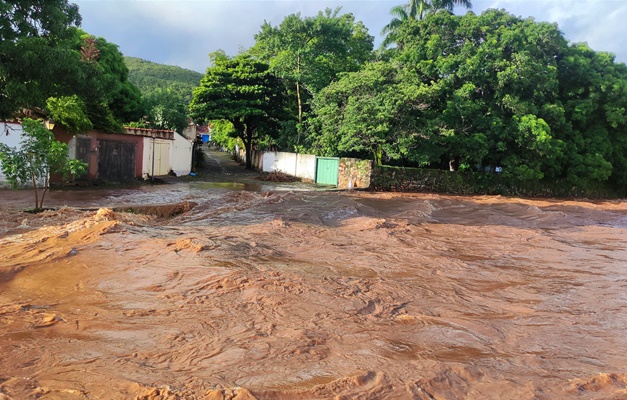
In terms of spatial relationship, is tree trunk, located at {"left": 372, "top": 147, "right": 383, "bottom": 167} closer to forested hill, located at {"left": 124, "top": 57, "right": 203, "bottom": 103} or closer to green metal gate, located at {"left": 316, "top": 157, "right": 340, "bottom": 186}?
green metal gate, located at {"left": 316, "top": 157, "right": 340, "bottom": 186}

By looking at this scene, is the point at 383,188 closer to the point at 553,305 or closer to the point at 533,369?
the point at 553,305

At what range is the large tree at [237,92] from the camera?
2706 cm

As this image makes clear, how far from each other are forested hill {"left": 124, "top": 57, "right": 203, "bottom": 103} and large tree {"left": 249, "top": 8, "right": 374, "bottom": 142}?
3128 cm

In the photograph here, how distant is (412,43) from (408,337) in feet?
74.4

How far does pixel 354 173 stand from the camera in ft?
74.0

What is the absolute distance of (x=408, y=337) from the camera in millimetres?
4906

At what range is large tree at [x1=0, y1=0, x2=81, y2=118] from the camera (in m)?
10.7

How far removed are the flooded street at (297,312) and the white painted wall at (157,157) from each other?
9.19m

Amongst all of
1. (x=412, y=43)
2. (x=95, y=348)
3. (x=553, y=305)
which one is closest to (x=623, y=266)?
(x=553, y=305)

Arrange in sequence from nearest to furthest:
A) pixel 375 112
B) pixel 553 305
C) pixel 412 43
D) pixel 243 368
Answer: pixel 243 368 < pixel 553 305 < pixel 375 112 < pixel 412 43

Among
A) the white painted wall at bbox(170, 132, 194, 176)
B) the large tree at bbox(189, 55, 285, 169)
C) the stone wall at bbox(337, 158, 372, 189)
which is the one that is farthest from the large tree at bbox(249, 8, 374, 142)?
the white painted wall at bbox(170, 132, 194, 176)

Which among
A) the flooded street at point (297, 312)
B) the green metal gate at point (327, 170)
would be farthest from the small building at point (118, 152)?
the green metal gate at point (327, 170)

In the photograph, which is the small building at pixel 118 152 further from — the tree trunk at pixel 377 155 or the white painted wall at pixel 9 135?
the tree trunk at pixel 377 155

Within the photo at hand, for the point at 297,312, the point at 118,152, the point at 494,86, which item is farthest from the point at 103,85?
the point at 494,86
